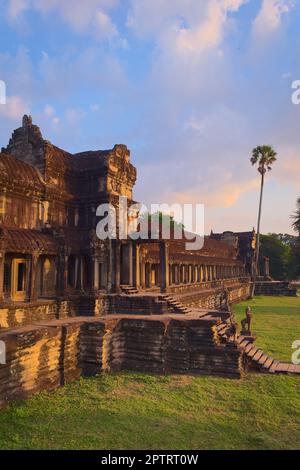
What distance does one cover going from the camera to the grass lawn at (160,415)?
7199 millimetres

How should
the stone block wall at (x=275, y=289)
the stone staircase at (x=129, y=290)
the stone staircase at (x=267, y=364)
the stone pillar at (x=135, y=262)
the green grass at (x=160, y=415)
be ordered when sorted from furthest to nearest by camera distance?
the stone block wall at (x=275, y=289) < the stone pillar at (x=135, y=262) < the stone staircase at (x=129, y=290) < the stone staircase at (x=267, y=364) < the green grass at (x=160, y=415)

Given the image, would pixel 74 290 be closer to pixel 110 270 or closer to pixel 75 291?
pixel 75 291

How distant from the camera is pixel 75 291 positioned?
1512 centimetres

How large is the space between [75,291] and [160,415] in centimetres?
784

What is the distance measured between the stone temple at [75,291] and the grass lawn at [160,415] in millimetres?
725

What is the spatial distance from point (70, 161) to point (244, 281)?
1344 inches

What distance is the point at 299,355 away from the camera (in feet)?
45.6

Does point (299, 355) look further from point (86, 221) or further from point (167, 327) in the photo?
point (86, 221)

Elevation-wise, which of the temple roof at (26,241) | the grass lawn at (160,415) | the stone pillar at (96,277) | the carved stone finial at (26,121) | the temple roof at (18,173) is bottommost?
the grass lawn at (160,415)

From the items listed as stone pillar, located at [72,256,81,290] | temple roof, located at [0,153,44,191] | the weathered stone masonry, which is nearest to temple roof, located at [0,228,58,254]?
the weathered stone masonry

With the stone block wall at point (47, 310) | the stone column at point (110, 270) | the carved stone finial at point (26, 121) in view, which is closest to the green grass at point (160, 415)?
the stone block wall at point (47, 310)

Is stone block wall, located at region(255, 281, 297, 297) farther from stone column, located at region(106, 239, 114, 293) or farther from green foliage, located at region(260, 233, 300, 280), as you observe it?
stone column, located at region(106, 239, 114, 293)

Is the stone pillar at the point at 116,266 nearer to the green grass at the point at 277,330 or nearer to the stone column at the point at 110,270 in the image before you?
the stone column at the point at 110,270
